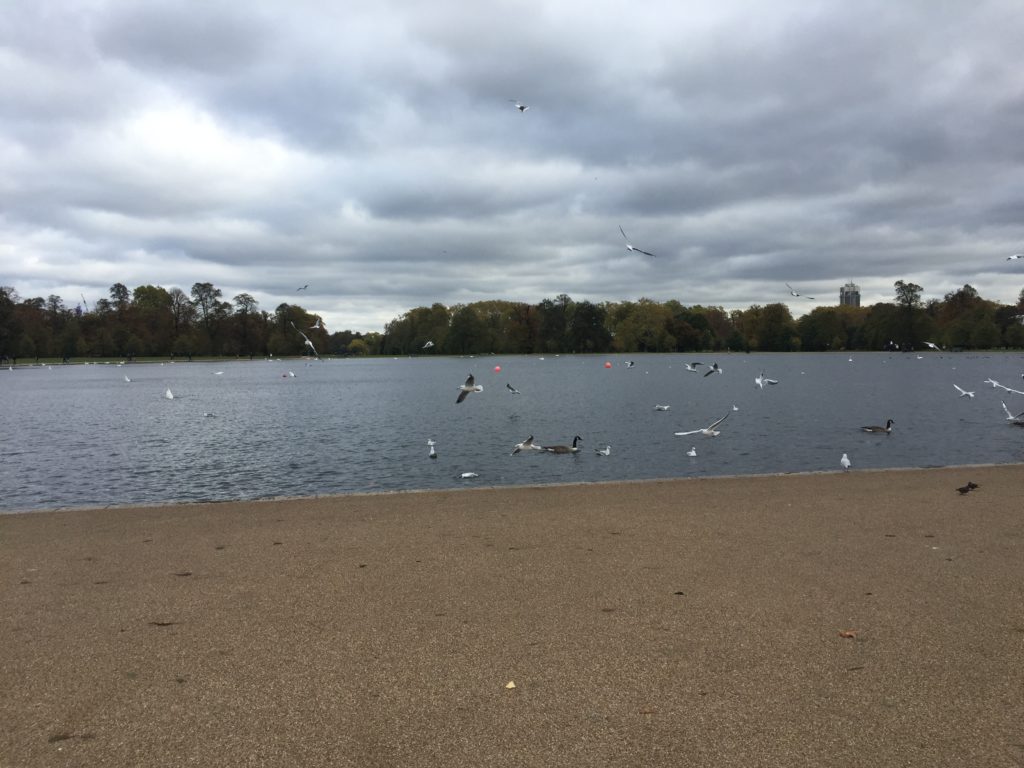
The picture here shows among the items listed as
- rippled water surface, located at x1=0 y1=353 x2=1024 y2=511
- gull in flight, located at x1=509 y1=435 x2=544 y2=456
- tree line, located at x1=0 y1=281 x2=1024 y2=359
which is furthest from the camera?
tree line, located at x1=0 y1=281 x2=1024 y2=359

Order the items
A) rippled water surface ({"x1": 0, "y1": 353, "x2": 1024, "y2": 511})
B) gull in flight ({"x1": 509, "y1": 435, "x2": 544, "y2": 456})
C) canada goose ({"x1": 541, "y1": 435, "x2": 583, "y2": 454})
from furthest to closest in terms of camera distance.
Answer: gull in flight ({"x1": 509, "y1": 435, "x2": 544, "y2": 456}) < canada goose ({"x1": 541, "y1": 435, "x2": 583, "y2": 454}) < rippled water surface ({"x1": 0, "y1": 353, "x2": 1024, "y2": 511})

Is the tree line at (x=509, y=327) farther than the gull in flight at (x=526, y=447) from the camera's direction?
Yes

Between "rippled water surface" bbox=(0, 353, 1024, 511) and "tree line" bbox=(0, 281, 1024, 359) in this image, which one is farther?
"tree line" bbox=(0, 281, 1024, 359)

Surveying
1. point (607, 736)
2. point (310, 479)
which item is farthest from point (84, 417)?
point (607, 736)

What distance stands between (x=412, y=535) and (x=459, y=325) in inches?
5482

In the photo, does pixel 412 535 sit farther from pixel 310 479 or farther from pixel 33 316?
pixel 33 316

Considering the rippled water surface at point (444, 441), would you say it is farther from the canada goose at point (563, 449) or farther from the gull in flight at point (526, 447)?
the gull in flight at point (526, 447)

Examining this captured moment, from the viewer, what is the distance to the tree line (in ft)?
444

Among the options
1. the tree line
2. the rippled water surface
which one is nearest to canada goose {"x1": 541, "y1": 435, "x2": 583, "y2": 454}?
the rippled water surface

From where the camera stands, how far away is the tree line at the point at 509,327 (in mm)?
135250

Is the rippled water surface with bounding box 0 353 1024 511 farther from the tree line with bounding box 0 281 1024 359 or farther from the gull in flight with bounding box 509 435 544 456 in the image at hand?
the tree line with bounding box 0 281 1024 359

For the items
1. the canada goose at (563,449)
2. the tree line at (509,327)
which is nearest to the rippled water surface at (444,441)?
the canada goose at (563,449)

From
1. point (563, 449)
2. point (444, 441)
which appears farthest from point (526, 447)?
point (444, 441)

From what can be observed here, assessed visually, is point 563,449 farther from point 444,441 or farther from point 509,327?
point 509,327
